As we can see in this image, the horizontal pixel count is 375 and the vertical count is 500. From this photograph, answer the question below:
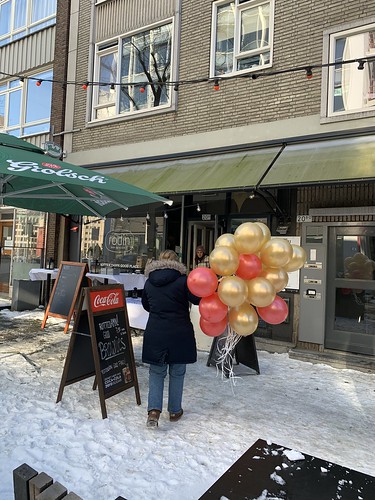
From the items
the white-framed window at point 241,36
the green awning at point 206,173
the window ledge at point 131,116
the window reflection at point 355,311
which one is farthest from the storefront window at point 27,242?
the window reflection at point 355,311

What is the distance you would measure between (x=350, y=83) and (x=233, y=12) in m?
3.02

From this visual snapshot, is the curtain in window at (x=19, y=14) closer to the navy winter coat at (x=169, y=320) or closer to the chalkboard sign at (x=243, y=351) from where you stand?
the chalkboard sign at (x=243, y=351)

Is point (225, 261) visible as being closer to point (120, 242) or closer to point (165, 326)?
point (165, 326)

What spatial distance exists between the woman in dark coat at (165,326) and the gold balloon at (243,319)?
52 centimetres

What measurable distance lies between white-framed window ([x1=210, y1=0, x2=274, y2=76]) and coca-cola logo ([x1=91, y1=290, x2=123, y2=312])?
5.50 metres

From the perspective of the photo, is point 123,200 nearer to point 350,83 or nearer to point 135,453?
point 135,453

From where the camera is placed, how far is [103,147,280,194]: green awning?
21.6 ft

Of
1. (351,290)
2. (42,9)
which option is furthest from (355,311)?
(42,9)

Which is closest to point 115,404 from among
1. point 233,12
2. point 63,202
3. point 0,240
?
point 63,202

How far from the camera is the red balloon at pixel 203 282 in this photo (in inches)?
125

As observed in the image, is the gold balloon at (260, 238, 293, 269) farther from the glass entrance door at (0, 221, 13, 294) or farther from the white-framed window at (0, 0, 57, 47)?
the white-framed window at (0, 0, 57, 47)

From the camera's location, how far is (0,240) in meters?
12.3

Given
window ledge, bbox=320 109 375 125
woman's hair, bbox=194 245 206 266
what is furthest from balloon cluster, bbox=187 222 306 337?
woman's hair, bbox=194 245 206 266

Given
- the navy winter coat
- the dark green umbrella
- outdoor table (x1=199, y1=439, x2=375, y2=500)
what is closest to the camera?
outdoor table (x1=199, y1=439, x2=375, y2=500)
